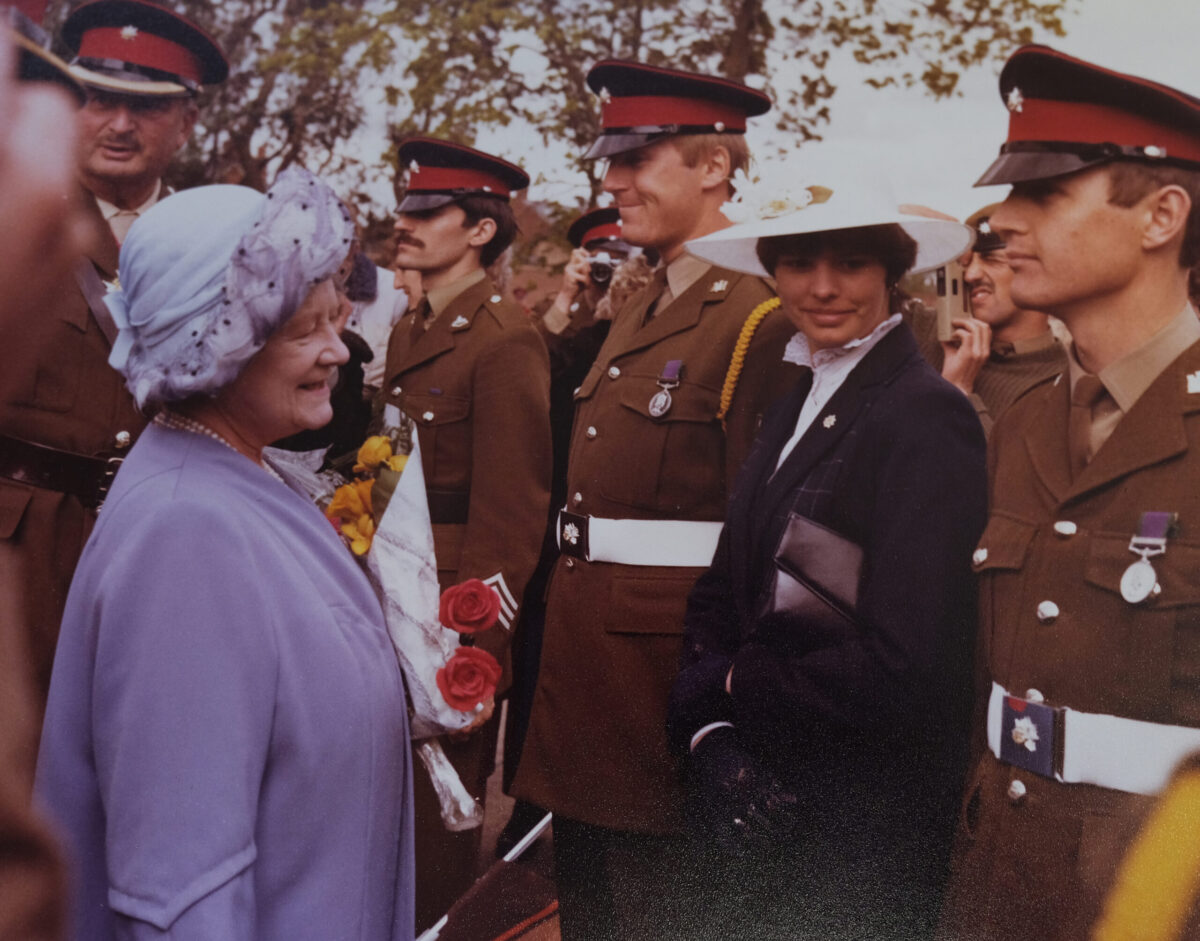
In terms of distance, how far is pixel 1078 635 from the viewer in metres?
2.05

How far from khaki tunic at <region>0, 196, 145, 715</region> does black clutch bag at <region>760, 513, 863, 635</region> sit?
1.81m

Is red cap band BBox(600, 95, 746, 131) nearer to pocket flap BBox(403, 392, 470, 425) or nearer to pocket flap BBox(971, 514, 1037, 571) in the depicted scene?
pocket flap BBox(403, 392, 470, 425)

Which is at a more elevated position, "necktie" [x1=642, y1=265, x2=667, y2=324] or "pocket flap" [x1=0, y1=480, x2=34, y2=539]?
"necktie" [x1=642, y1=265, x2=667, y2=324]

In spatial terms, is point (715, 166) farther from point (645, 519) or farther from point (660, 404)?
point (645, 519)

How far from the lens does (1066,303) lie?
2236 mm

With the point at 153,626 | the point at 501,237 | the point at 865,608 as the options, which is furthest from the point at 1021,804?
the point at 501,237

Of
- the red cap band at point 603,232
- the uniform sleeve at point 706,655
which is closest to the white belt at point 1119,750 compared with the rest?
the uniform sleeve at point 706,655

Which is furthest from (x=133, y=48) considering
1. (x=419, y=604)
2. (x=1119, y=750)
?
(x=1119, y=750)

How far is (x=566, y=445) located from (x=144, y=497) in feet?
11.6

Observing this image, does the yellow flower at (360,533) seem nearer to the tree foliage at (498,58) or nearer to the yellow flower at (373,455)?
the yellow flower at (373,455)

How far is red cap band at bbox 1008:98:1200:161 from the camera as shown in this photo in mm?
2160

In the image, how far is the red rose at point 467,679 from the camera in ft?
7.30

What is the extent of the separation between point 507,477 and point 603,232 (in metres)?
3.54

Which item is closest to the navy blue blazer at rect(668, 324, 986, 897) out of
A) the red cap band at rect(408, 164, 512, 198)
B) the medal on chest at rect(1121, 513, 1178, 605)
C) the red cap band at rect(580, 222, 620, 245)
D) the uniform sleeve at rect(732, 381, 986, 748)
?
the uniform sleeve at rect(732, 381, 986, 748)
